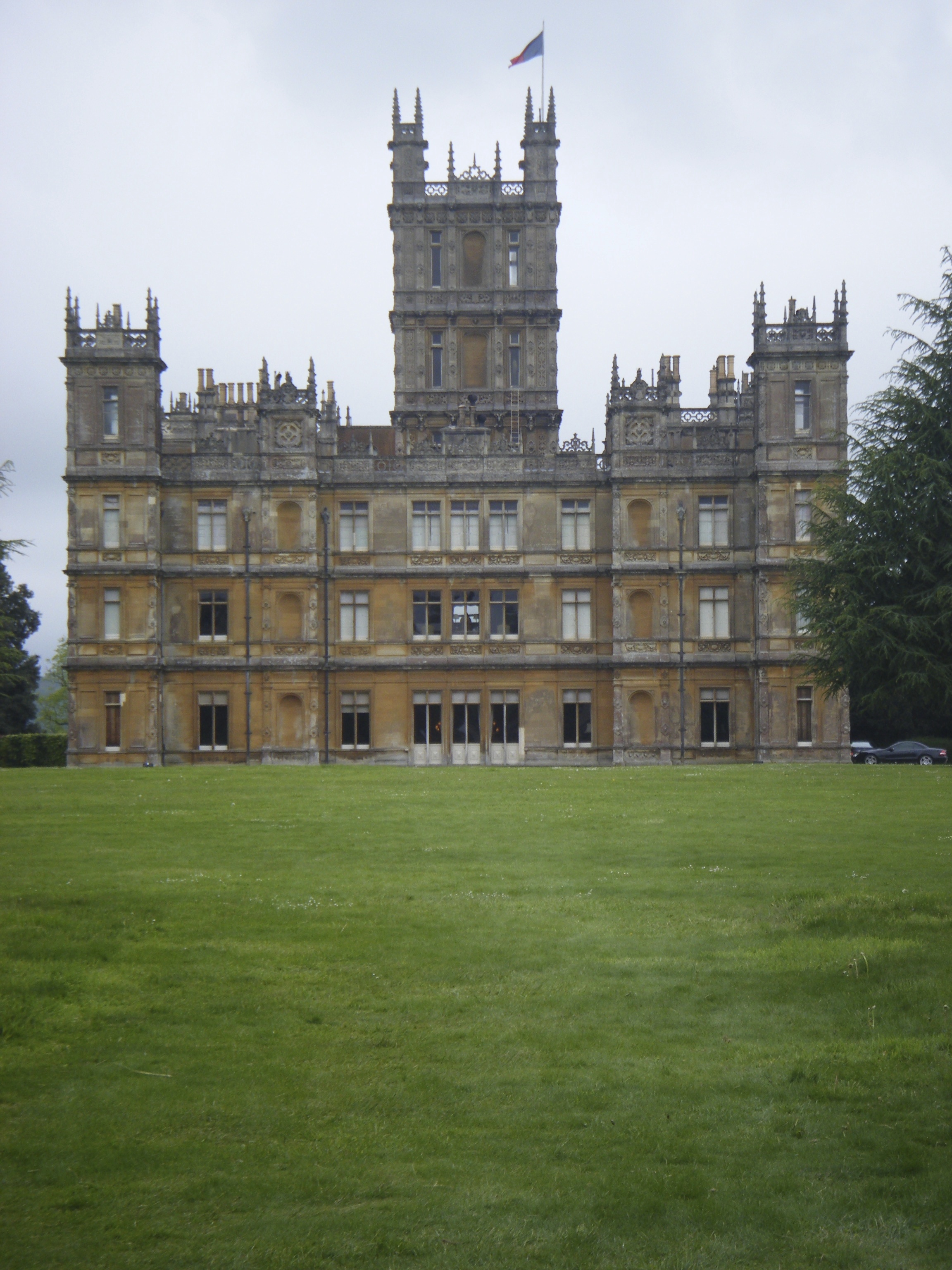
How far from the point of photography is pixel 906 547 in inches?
1101

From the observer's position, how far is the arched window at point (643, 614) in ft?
177

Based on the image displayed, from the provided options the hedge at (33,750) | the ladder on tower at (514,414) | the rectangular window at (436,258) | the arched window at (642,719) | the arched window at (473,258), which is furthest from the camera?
the arched window at (473,258)

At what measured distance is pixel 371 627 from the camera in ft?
178

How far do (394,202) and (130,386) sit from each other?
20.5 metres

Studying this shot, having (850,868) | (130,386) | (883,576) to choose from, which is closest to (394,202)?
(130,386)

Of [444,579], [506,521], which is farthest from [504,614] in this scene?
[506,521]

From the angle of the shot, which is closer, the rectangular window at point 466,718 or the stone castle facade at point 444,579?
the stone castle facade at point 444,579

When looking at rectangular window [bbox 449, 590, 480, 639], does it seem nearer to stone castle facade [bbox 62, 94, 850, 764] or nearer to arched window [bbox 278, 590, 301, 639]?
stone castle facade [bbox 62, 94, 850, 764]

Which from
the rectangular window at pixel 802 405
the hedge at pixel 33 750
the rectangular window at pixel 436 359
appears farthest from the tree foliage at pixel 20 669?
the rectangular window at pixel 802 405

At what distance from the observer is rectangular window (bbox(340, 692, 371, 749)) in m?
54.2

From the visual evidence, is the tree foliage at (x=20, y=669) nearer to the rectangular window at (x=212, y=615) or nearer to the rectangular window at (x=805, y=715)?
the rectangular window at (x=212, y=615)

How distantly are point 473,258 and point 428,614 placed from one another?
2275cm

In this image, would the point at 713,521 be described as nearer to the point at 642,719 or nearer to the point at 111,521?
the point at 642,719

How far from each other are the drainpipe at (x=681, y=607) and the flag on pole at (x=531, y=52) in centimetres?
2669
